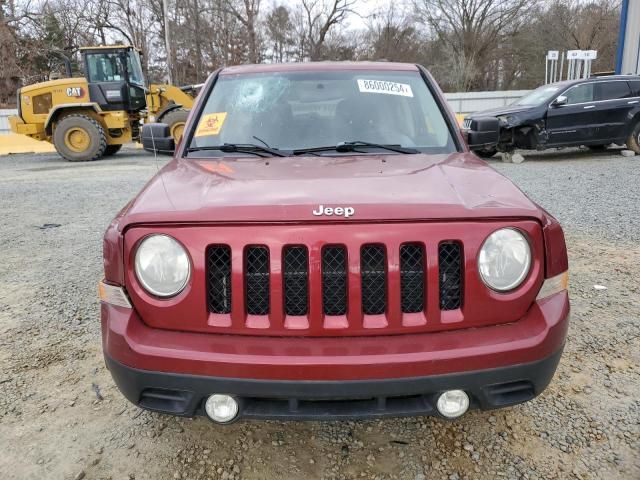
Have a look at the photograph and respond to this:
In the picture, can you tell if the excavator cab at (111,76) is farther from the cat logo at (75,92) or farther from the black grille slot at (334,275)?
the black grille slot at (334,275)

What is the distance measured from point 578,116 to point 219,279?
1115 centimetres

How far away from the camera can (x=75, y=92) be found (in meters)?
13.2

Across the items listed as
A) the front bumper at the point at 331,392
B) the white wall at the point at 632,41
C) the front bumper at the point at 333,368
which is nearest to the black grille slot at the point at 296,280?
the front bumper at the point at 333,368

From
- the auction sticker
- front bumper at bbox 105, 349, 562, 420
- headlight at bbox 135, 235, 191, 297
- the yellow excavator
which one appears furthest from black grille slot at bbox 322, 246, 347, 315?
the yellow excavator

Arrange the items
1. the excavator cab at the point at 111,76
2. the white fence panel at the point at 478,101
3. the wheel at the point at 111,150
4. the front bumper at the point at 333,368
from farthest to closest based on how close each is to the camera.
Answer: the white fence panel at the point at 478,101 < the wheel at the point at 111,150 < the excavator cab at the point at 111,76 < the front bumper at the point at 333,368

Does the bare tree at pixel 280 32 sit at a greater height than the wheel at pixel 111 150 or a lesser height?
greater

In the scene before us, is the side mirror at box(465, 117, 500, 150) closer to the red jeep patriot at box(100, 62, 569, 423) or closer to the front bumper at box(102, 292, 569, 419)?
Answer: the red jeep patriot at box(100, 62, 569, 423)

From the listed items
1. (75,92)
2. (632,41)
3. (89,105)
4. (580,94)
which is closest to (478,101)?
(632,41)

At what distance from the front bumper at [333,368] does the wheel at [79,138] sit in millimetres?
13037

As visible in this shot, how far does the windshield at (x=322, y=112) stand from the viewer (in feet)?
9.18

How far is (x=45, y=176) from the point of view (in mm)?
11164

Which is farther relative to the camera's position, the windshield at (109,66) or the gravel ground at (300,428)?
the windshield at (109,66)

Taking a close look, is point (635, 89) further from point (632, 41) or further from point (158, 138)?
point (158, 138)

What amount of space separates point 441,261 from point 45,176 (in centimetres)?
1166
